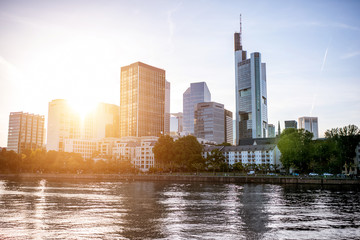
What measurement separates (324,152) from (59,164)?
455ft

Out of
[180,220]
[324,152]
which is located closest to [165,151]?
[324,152]

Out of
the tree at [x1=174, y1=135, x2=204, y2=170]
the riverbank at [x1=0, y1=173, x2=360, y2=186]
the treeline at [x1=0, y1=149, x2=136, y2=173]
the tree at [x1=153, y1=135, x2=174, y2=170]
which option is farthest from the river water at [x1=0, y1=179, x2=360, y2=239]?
the treeline at [x1=0, y1=149, x2=136, y2=173]

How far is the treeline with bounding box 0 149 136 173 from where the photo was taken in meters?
184

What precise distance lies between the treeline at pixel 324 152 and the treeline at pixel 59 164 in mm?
89086

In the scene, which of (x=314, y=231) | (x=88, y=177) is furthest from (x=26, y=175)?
(x=314, y=231)

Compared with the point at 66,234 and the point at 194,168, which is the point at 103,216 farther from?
the point at 194,168

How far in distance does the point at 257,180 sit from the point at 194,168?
46257 mm

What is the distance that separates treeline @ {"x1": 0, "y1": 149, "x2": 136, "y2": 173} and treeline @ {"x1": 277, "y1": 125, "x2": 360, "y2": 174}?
8909cm

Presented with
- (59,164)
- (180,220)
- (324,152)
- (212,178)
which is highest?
(324,152)

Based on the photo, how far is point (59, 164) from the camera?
19000cm

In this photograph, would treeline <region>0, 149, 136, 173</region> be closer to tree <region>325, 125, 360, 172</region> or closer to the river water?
tree <region>325, 125, 360, 172</region>

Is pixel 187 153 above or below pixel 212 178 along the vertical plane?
above

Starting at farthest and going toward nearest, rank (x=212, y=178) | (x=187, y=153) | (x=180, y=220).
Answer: (x=187, y=153) < (x=212, y=178) < (x=180, y=220)

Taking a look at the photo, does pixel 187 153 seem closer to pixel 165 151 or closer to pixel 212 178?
pixel 165 151
